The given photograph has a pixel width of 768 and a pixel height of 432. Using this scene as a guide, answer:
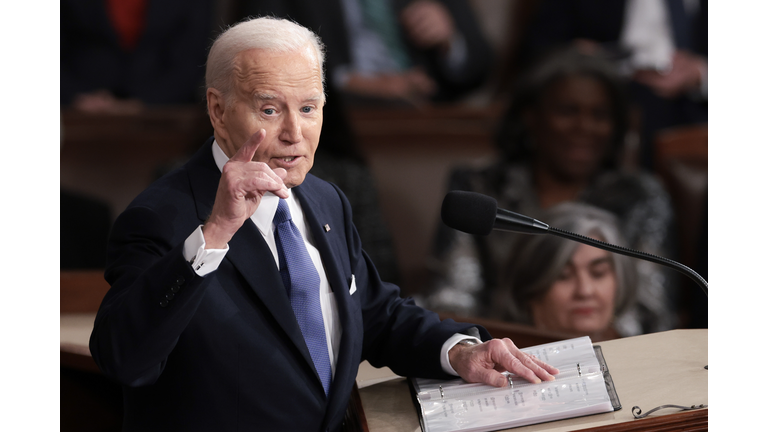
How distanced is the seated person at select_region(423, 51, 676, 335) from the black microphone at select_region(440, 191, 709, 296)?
156 centimetres

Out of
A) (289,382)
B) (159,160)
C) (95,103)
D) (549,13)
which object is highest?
(549,13)

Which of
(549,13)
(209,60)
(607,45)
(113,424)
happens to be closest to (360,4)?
(549,13)

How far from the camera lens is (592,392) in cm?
129

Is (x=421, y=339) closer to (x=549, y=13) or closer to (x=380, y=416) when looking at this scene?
(x=380, y=416)

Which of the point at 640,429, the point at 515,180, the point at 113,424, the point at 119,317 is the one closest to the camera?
the point at 119,317

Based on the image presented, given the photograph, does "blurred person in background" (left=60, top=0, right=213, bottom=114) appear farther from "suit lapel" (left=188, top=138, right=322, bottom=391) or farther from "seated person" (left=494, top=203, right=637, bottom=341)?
"suit lapel" (left=188, top=138, right=322, bottom=391)

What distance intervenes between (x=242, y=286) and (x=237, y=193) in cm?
22

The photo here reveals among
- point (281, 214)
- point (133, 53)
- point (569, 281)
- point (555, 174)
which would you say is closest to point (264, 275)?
point (281, 214)

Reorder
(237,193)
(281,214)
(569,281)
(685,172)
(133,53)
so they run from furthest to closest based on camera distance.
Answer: (133,53)
(685,172)
(569,281)
(281,214)
(237,193)

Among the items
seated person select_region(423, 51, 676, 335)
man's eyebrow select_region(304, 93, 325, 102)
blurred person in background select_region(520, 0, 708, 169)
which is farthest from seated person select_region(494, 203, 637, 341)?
blurred person in background select_region(520, 0, 708, 169)

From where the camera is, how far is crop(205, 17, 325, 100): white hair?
1212 mm

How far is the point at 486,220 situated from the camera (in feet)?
4.38

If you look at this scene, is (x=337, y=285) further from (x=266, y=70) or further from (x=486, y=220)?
(x=266, y=70)

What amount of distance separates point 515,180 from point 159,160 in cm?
156
